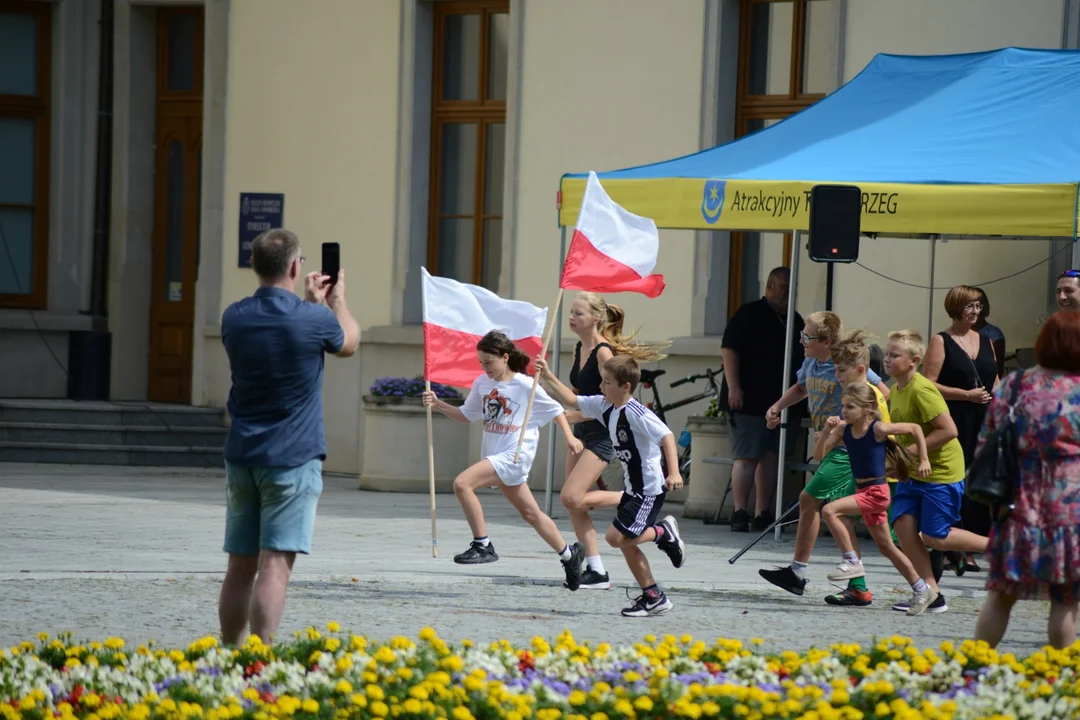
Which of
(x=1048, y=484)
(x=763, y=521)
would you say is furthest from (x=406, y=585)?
(x=763, y=521)

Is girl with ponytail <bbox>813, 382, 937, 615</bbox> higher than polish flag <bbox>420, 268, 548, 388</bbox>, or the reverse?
polish flag <bbox>420, 268, 548, 388</bbox>

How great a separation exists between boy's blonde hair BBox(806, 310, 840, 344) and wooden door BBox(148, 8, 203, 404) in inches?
383

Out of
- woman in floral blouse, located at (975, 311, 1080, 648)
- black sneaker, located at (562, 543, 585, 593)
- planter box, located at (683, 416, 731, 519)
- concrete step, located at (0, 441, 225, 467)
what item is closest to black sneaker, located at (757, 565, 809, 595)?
black sneaker, located at (562, 543, 585, 593)

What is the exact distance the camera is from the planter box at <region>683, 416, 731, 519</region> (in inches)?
539

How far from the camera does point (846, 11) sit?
1511 centimetres

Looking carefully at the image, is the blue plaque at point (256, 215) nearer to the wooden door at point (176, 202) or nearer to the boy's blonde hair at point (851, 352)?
the wooden door at point (176, 202)

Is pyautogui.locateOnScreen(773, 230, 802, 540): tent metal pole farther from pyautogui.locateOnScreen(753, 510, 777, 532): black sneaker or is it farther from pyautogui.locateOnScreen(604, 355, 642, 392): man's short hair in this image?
pyautogui.locateOnScreen(604, 355, 642, 392): man's short hair

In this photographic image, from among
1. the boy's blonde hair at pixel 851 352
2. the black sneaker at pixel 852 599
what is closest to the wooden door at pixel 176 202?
the boy's blonde hair at pixel 851 352

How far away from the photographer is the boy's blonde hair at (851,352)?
9773mm

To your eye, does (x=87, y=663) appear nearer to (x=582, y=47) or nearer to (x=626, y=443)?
(x=626, y=443)

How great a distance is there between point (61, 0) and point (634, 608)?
40.0 feet

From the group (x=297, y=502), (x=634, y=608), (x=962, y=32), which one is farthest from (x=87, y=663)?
A: (x=962, y=32)

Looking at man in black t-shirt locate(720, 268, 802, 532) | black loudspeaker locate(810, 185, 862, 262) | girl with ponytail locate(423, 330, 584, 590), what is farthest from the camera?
man in black t-shirt locate(720, 268, 802, 532)

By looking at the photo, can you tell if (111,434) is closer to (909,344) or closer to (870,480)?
(870,480)
